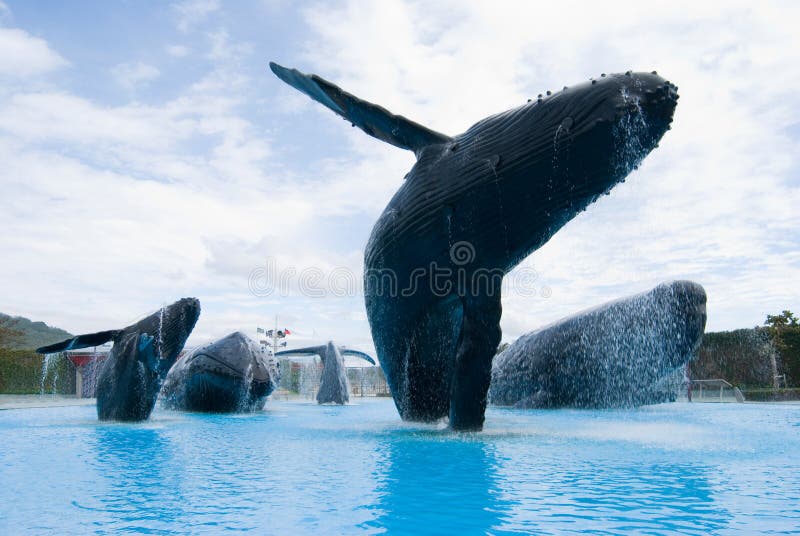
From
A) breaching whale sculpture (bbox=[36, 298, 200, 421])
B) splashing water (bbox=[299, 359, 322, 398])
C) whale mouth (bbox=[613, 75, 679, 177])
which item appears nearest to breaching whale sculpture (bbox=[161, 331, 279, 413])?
breaching whale sculpture (bbox=[36, 298, 200, 421])

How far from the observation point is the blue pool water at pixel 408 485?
13.2ft

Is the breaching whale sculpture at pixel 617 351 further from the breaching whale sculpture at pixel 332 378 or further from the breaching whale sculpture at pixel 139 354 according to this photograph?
the breaching whale sculpture at pixel 332 378

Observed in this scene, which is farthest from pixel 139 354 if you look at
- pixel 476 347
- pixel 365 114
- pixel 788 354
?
pixel 788 354

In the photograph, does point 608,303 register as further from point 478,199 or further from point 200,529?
point 200,529

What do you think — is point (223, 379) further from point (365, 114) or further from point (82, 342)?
point (365, 114)

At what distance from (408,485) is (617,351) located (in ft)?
42.6

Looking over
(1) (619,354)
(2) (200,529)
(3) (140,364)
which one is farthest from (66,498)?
(1) (619,354)

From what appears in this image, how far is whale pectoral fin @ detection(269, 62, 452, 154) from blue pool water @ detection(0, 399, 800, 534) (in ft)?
13.9

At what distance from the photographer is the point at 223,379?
1772cm

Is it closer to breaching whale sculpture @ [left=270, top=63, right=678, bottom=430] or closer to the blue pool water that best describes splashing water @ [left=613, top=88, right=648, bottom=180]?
breaching whale sculpture @ [left=270, top=63, right=678, bottom=430]

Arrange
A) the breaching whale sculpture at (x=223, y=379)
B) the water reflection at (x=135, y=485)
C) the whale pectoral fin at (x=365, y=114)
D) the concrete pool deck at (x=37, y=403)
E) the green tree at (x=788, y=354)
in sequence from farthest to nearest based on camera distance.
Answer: the green tree at (x=788, y=354)
the concrete pool deck at (x=37, y=403)
the breaching whale sculpture at (x=223, y=379)
the whale pectoral fin at (x=365, y=114)
the water reflection at (x=135, y=485)

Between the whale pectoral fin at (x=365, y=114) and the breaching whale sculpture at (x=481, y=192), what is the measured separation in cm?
1

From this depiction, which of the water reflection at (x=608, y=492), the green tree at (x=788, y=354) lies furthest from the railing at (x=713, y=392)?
the water reflection at (x=608, y=492)

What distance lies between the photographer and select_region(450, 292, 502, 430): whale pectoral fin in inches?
344
